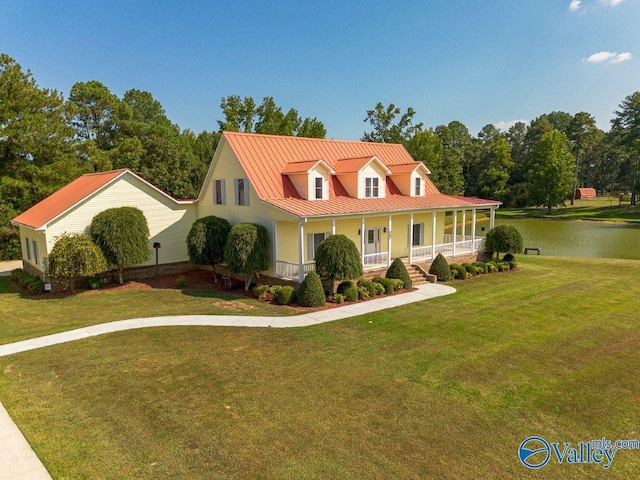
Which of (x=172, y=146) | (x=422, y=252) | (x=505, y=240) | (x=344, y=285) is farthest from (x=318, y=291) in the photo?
(x=172, y=146)

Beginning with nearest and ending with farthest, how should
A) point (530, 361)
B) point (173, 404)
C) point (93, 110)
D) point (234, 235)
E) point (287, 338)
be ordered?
point (173, 404), point (530, 361), point (287, 338), point (234, 235), point (93, 110)

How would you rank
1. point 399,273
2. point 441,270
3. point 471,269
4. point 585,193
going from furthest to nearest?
point 585,193, point 471,269, point 441,270, point 399,273

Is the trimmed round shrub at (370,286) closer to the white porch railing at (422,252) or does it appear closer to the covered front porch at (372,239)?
the covered front porch at (372,239)

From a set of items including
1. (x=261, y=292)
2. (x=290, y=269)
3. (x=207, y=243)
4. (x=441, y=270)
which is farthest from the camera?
(x=441, y=270)

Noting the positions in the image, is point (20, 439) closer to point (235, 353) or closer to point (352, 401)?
point (235, 353)

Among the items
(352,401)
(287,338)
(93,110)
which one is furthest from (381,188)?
(93,110)

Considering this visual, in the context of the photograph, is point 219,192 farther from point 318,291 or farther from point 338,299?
point 338,299

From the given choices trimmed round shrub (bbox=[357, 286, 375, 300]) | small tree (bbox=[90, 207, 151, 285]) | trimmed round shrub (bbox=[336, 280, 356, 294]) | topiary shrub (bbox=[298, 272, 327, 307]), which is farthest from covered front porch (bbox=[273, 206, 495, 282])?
small tree (bbox=[90, 207, 151, 285])

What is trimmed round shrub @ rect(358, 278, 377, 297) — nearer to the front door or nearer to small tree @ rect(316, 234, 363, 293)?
small tree @ rect(316, 234, 363, 293)
